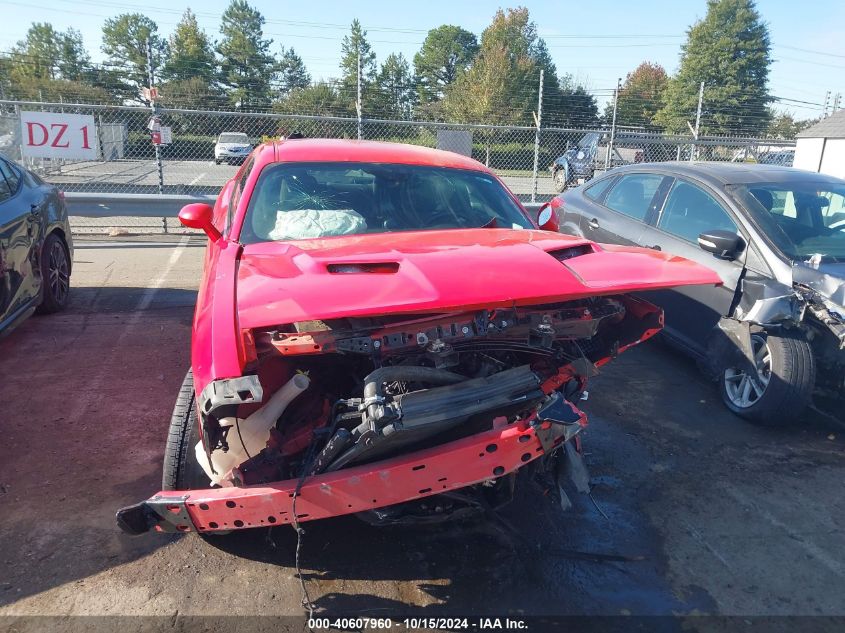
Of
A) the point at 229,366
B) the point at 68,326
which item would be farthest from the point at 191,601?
the point at 68,326

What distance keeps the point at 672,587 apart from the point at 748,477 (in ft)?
4.01

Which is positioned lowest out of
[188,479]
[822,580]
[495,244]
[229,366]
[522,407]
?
[822,580]

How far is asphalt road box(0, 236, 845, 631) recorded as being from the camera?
2639 millimetres

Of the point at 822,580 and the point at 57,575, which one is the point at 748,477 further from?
the point at 57,575

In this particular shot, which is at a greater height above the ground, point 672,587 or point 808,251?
point 808,251

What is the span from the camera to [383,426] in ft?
7.55

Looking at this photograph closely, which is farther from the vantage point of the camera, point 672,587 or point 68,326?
point 68,326

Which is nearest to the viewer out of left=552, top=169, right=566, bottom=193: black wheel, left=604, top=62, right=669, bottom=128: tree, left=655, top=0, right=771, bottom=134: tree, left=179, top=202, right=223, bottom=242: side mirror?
left=179, top=202, right=223, bottom=242: side mirror

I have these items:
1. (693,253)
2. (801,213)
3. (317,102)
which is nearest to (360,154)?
(693,253)

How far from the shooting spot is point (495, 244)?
10.1ft

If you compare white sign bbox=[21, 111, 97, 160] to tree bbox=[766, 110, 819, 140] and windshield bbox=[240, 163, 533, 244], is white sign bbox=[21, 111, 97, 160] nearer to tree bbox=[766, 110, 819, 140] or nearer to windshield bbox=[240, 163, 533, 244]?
windshield bbox=[240, 163, 533, 244]

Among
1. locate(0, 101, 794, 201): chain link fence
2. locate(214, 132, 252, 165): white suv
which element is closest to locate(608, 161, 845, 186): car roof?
locate(0, 101, 794, 201): chain link fence

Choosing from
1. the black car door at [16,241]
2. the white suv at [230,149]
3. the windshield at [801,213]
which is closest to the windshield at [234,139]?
the white suv at [230,149]

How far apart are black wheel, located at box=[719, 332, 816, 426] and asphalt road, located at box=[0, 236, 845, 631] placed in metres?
0.14
